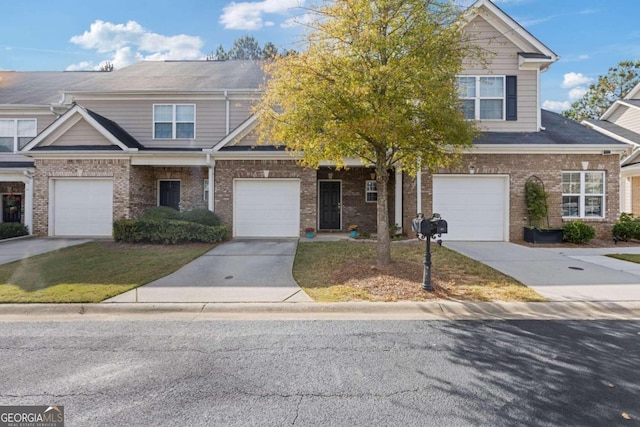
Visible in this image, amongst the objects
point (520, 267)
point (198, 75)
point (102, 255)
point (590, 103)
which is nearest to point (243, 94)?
point (198, 75)

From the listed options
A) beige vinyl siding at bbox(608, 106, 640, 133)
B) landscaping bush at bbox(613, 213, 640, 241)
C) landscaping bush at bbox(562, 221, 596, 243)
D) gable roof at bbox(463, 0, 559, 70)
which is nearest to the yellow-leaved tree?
landscaping bush at bbox(562, 221, 596, 243)

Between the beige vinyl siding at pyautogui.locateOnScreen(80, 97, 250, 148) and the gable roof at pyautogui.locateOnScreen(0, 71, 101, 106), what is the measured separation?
291 centimetres

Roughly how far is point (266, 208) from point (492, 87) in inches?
392

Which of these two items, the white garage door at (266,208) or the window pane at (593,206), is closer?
the window pane at (593,206)

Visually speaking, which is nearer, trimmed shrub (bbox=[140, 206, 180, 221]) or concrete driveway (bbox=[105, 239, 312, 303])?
concrete driveway (bbox=[105, 239, 312, 303])

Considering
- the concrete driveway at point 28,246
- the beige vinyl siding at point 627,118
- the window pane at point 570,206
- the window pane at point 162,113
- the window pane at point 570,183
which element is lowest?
the concrete driveway at point 28,246

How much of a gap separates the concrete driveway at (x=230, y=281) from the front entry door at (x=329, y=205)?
5330 mm

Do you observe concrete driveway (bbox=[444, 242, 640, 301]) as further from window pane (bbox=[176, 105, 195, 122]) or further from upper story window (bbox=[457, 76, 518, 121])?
window pane (bbox=[176, 105, 195, 122])

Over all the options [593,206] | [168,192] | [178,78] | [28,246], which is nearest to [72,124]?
[168,192]

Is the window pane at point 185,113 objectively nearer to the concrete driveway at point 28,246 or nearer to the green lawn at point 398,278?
the concrete driveway at point 28,246

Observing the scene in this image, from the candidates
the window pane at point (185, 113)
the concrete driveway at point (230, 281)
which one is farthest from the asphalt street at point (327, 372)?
the window pane at point (185, 113)

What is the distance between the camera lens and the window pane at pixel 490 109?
12.9 meters

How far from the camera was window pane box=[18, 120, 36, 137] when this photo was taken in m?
15.2

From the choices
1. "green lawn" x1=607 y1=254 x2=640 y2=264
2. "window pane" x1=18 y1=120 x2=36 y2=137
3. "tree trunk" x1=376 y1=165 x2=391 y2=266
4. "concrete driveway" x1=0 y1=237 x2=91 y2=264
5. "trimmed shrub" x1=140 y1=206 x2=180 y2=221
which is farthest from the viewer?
"window pane" x1=18 y1=120 x2=36 y2=137
